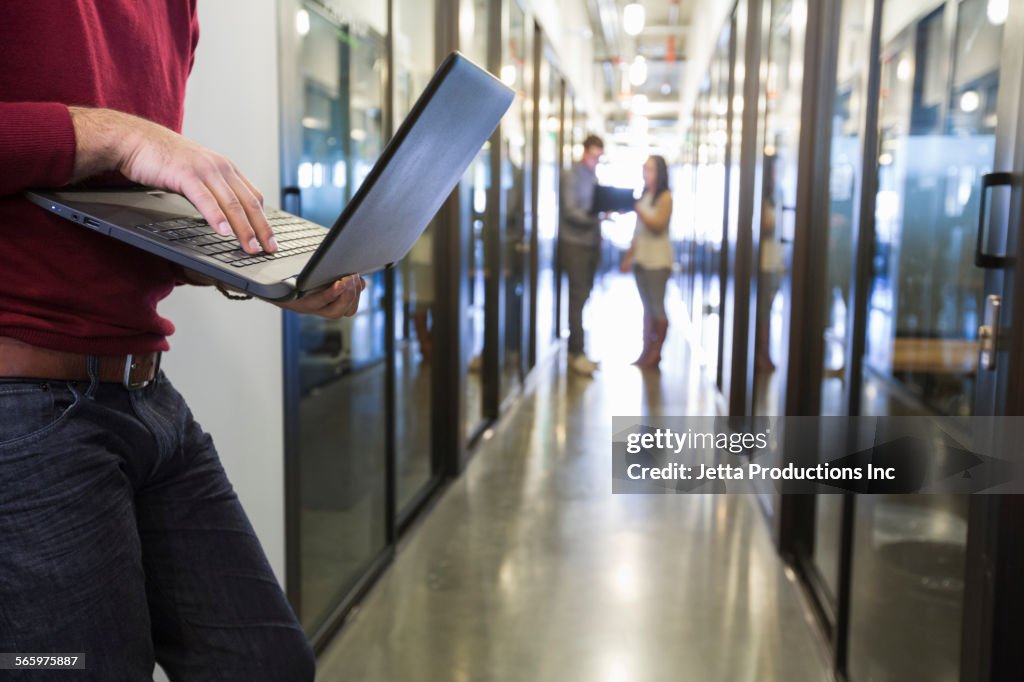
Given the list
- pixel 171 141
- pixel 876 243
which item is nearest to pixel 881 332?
pixel 876 243

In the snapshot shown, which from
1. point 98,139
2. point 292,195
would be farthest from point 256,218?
point 292,195

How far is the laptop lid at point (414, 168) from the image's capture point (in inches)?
35.0

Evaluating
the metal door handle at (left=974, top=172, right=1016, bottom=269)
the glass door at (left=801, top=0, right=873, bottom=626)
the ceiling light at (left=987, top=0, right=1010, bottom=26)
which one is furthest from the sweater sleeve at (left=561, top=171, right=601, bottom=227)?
the metal door handle at (left=974, top=172, right=1016, bottom=269)

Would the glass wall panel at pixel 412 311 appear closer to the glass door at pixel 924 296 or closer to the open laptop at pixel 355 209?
the glass door at pixel 924 296

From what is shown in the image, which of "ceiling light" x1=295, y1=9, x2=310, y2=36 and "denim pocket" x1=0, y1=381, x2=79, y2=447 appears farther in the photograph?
"ceiling light" x1=295, y1=9, x2=310, y2=36

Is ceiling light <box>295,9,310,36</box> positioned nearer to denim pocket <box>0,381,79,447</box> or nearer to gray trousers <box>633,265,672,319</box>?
denim pocket <box>0,381,79,447</box>

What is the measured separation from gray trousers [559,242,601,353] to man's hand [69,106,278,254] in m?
6.97

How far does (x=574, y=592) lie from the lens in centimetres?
326

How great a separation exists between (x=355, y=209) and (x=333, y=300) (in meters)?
0.33

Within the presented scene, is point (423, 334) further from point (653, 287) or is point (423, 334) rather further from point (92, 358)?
point (653, 287)

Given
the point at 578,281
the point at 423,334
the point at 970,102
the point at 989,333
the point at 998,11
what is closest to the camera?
the point at 989,333

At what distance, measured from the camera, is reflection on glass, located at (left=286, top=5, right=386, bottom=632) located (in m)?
2.69

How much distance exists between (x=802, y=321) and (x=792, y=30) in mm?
1366

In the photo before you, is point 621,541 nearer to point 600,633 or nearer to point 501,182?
point 600,633
